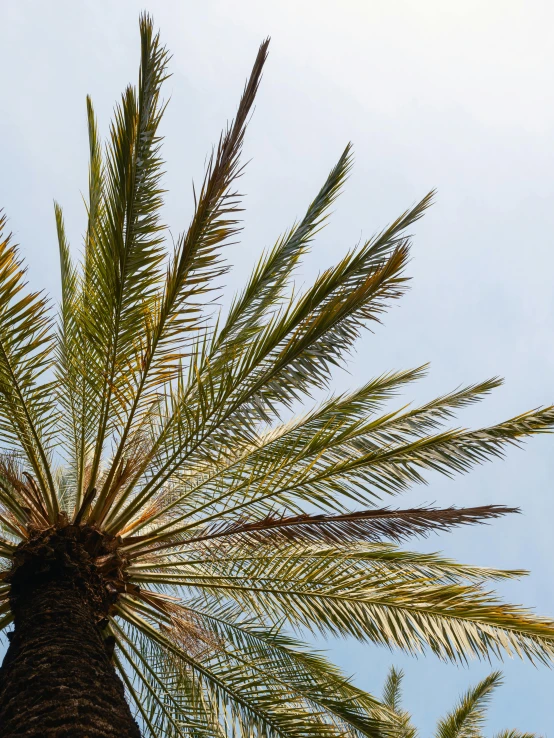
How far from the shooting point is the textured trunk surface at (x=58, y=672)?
Result: 13.1ft

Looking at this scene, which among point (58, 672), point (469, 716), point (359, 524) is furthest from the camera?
point (469, 716)

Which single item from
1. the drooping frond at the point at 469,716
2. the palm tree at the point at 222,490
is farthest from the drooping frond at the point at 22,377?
the drooping frond at the point at 469,716

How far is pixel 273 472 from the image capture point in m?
6.07

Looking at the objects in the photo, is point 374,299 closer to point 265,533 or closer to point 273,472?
→ point 273,472

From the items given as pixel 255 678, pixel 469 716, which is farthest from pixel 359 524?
pixel 469 716

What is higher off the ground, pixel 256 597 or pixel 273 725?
pixel 256 597

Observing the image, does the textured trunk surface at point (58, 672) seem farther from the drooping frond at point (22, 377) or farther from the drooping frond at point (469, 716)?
the drooping frond at point (469, 716)

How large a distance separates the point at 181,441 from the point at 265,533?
1.03 metres

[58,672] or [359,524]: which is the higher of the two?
[359,524]

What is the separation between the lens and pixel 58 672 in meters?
4.41

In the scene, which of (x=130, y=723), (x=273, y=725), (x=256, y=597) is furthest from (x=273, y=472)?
(x=130, y=723)

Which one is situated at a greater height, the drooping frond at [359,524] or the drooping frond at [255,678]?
the drooping frond at [359,524]

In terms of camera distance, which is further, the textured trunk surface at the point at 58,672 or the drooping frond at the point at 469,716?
the drooping frond at the point at 469,716

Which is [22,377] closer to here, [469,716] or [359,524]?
[359,524]
